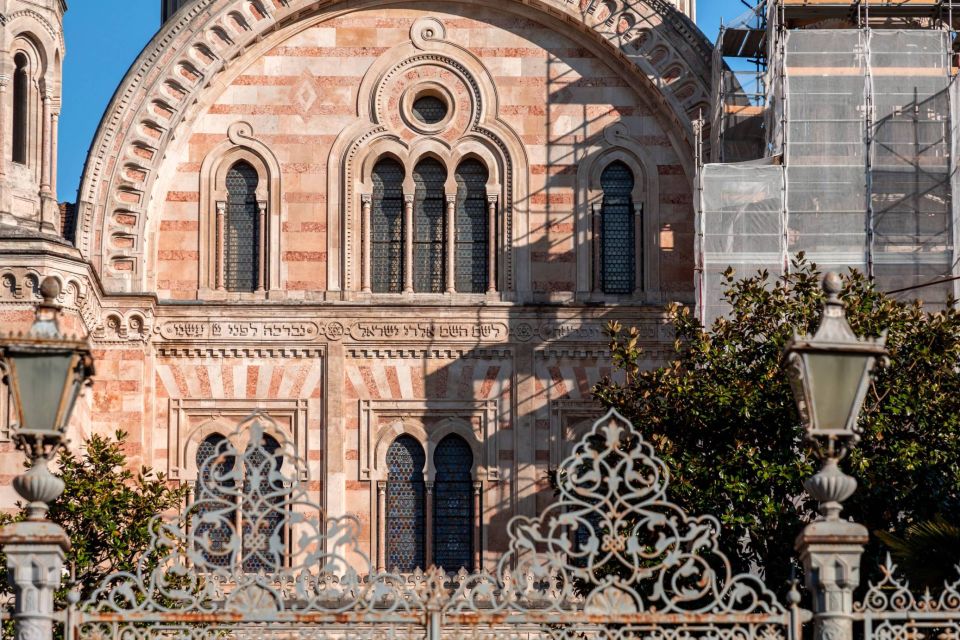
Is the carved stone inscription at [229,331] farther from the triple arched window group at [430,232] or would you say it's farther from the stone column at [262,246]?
the triple arched window group at [430,232]

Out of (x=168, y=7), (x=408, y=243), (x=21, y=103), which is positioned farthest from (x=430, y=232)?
(x=168, y=7)

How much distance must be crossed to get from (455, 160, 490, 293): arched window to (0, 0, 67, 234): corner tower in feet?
18.4

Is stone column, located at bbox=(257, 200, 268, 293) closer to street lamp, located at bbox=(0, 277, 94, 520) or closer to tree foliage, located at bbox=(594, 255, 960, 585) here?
tree foliage, located at bbox=(594, 255, 960, 585)

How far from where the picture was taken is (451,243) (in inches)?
1270

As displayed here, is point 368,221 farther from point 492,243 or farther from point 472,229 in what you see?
point 492,243

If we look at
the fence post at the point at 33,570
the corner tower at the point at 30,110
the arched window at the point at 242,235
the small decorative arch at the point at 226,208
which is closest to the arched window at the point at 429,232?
the small decorative arch at the point at 226,208

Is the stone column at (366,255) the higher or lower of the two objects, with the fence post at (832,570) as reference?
higher

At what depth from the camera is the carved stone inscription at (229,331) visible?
31.7 metres

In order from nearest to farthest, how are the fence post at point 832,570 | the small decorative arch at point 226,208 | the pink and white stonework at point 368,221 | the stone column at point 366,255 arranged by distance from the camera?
the fence post at point 832,570
the pink and white stonework at point 368,221
the small decorative arch at point 226,208
the stone column at point 366,255

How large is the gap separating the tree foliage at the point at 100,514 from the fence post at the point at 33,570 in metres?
11.6

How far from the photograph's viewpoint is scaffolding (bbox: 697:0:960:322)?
30062 mm

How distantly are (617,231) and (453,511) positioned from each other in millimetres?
4610

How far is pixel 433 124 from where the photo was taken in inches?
1284

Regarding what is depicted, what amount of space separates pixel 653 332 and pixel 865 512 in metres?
6.83
